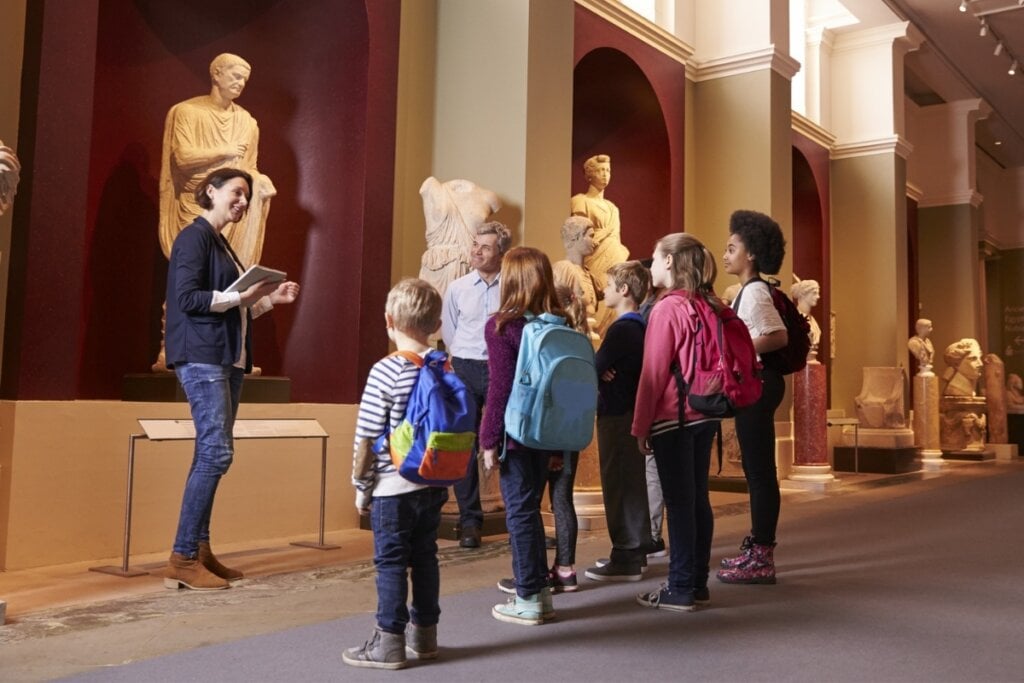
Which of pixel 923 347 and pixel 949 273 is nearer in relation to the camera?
pixel 923 347

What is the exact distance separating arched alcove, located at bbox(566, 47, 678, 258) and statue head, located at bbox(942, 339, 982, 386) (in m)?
7.02

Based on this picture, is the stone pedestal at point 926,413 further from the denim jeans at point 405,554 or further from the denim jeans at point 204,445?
the denim jeans at point 405,554

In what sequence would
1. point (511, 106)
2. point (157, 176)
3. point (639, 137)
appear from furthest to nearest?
point (639, 137)
point (511, 106)
point (157, 176)

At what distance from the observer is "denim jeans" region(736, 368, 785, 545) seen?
398 cm

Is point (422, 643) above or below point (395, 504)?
below

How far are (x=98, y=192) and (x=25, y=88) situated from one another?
1.03 meters

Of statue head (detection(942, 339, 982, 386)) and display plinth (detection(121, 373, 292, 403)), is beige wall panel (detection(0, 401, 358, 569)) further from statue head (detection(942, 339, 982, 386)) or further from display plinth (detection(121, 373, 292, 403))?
statue head (detection(942, 339, 982, 386))

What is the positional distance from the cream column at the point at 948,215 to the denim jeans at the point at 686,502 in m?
13.9

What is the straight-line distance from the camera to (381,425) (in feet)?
8.89

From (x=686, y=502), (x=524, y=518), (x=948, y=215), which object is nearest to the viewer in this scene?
(x=524, y=518)

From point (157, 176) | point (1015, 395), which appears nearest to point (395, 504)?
point (157, 176)

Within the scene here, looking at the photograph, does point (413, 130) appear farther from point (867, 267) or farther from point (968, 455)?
point (968, 455)

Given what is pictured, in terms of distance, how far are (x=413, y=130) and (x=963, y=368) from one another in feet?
36.2

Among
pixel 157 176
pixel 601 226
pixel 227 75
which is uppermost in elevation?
pixel 227 75
